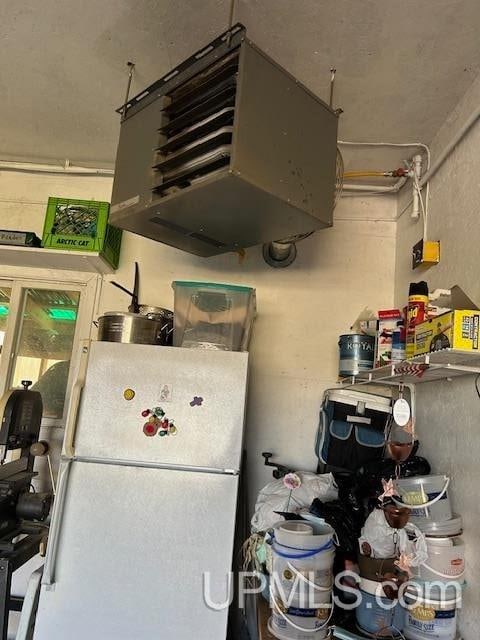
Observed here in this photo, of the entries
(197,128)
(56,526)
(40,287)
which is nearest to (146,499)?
(56,526)

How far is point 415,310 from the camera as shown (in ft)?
5.56

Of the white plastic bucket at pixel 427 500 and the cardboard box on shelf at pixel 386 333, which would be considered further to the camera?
the cardboard box on shelf at pixel 386 333

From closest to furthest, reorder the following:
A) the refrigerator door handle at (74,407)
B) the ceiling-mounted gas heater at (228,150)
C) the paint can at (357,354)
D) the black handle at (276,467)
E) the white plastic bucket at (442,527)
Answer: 1. the ceiling-mounted gas heater at (228,150)
2. the white plastic bucket at (442,527)
3. the refrigerator door handle at (74,407)
4. the paint can at (357,354)
5. the black handle at (276,467)

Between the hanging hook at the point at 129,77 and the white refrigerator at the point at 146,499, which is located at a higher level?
the hanging hook at the point at 129,77

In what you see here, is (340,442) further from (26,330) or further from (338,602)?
(26,330)

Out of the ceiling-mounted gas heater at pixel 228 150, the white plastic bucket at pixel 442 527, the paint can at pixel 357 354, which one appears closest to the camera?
the ceiling-mounted gas heater at pixel 228 150

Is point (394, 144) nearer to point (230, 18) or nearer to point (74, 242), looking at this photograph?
point (230, 18)

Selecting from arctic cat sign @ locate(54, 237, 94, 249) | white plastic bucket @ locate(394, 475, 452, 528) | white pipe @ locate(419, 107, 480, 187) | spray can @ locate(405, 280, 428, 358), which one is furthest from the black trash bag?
arctic cat sign @ locate(54, 237, 94, 249)

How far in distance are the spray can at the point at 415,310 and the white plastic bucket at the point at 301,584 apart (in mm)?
798

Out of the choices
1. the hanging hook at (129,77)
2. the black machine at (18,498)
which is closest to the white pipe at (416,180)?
the hanging hook at (129,77)

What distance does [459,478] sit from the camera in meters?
1.73

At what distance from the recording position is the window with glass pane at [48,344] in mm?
2703

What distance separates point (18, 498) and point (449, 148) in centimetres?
241

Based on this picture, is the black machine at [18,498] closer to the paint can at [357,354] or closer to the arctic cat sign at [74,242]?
the arctic cat sign at [74,242]
